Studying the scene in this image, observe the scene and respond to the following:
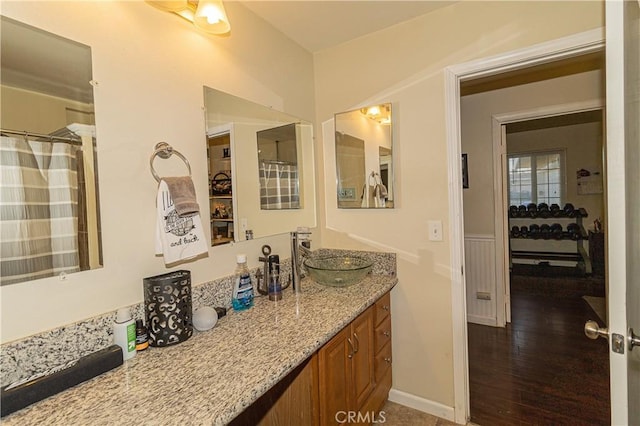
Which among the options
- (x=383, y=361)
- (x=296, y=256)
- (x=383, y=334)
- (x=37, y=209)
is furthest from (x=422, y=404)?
(x=37, y=209)

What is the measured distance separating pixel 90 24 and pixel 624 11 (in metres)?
1.67

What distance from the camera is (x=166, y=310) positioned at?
1109mm

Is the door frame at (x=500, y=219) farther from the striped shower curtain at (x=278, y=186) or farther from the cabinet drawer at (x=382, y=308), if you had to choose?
the striped shower curtain at (x=278, y=186)

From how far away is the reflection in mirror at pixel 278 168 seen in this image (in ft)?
5.98

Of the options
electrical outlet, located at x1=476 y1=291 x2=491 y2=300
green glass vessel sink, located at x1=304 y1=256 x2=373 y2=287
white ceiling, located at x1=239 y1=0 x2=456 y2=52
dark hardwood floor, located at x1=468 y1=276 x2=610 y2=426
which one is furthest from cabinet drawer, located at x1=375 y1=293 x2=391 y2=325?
electrical outlet, located at x1=476 y1=291 x2=491 y2=300

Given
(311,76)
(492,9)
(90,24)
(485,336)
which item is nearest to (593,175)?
(485,336)

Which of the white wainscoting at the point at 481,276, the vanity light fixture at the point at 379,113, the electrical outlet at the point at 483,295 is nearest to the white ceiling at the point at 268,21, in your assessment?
the vanity light fixture at the point at 379,113

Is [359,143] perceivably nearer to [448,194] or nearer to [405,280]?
[448,194]

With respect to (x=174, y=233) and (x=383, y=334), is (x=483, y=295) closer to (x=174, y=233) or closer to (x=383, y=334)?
(x=383, y=334)

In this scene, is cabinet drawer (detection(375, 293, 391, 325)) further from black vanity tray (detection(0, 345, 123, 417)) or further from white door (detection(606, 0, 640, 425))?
black vanity tray (detection(0, 345, 123, 417))

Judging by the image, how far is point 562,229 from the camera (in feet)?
17.9

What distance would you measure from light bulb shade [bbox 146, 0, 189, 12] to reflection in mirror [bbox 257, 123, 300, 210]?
692 mm

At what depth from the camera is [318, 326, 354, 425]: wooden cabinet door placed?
4.08 feet

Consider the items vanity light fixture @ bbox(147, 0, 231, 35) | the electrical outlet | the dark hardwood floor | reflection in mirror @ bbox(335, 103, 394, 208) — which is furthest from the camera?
the electrical outlet
